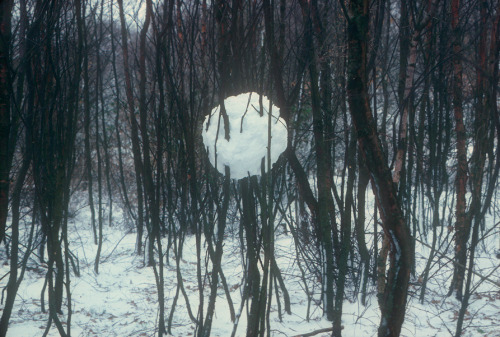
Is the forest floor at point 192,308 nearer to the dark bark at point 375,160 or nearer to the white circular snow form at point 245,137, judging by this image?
the dark bark at point 375,160

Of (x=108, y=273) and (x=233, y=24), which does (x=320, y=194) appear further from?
(x=108, y=273)

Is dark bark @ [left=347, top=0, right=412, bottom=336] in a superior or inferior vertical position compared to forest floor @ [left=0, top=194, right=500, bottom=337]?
superior

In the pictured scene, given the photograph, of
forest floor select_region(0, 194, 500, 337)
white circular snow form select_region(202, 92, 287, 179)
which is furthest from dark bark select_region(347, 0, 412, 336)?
forest floor select_region(0, 194, 500, 337)

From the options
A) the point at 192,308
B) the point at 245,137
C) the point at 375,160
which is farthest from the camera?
the point at 192,308

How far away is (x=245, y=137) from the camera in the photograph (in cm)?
300

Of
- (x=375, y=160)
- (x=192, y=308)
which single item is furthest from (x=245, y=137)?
(x=192, y=308)

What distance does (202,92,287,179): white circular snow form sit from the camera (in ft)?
9.73

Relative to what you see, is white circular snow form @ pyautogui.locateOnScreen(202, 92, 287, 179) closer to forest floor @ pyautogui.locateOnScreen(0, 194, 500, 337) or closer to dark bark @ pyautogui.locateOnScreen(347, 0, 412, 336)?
dark bark @ pyautogui.locateOnScreen(347, 0, 412, 336)

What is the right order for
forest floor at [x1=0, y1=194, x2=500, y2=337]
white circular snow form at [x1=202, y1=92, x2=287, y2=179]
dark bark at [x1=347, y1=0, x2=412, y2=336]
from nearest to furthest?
dark bark at [x1=347, y1=0, x2=412, y2=336], white circular snow form at [x1=202, y1=92, x2=287, y2=179], forest floor at [x1=0, y1=194, x2=500, y2=337]

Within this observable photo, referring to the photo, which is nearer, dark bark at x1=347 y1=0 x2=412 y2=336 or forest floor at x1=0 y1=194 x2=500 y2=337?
dark bark at x1=347 y1=0 x2=412 y2=336

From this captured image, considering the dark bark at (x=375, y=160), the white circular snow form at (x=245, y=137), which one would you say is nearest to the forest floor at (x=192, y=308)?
the dark bark at (x=375, y=160)

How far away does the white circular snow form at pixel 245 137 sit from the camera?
2965 mm

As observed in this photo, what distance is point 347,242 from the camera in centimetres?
517

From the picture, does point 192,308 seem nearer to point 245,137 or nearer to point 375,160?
point 245,137
